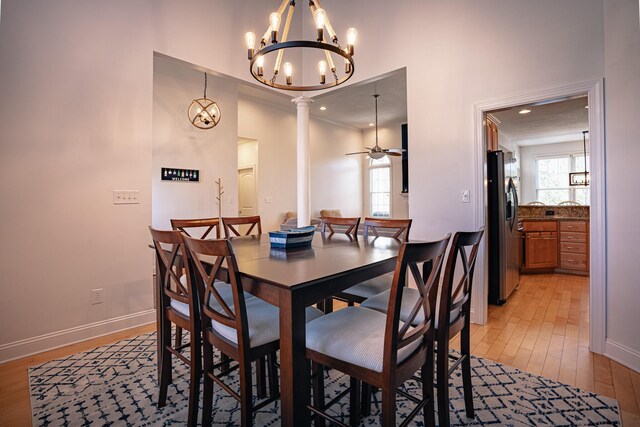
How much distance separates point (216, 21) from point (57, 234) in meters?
2.54

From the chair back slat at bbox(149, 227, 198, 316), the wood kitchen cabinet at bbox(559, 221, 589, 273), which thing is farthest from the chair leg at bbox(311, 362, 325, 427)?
the wood kitchen cabinet at bbox(559, 221, 589, 273)

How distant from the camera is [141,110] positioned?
9.38 feet

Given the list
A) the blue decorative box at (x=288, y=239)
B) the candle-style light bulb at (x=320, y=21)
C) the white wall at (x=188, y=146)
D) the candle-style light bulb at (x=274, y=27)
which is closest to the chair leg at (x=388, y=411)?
the blue decorative box at (x=288, y=239)

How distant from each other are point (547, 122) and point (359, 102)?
11.6 ft

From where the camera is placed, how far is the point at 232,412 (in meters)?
1.66

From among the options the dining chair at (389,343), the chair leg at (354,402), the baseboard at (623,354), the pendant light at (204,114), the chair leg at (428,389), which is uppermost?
the pendant light at (204,114)

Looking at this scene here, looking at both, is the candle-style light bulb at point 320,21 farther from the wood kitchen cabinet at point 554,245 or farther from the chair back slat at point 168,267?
the wood kitchen cabinet at point 554,245

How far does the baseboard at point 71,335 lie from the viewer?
2.27 metres

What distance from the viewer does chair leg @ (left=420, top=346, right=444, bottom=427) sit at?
1.28 metres

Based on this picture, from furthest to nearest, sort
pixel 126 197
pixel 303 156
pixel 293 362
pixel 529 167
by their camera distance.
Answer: pixel 529 167 → pixel 303 156 → pixel 126 197 → pixel 293 362

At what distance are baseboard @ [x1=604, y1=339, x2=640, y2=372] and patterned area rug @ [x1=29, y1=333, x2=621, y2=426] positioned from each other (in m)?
0.53

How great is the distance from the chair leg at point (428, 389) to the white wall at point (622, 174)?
173cm

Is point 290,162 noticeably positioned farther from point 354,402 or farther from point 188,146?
point 354,402

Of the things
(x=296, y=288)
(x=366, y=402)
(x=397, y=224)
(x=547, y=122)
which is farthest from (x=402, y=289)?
(x=547, y=122)
